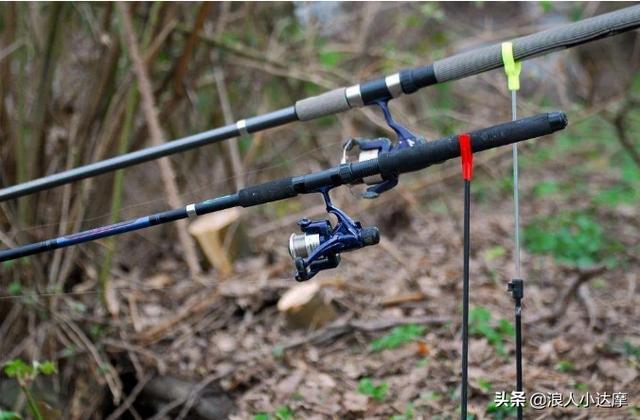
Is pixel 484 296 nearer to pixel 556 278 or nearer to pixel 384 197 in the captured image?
pixel 556 278

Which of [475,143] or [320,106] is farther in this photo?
[320,106]

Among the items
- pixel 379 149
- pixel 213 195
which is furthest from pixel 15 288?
pixel 379 149

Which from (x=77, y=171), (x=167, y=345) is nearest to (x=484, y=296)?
(x=167, y=345)

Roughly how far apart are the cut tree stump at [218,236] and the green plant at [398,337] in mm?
1538

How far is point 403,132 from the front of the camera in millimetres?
2527

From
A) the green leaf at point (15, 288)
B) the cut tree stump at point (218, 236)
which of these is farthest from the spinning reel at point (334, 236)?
the cut tree stump at point (218, 236)

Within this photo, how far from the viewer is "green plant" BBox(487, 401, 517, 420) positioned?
3352 mm

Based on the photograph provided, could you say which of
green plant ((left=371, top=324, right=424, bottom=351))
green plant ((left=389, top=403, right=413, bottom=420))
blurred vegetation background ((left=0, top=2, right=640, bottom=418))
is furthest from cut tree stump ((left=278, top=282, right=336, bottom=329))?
green plant ((left=389, top=403, right=413, bottom=420))

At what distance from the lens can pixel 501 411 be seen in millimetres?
3365

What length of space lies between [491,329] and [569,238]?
200 centimetres

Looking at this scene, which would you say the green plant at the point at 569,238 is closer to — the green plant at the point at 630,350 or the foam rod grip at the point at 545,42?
the green plant at the point at 630,350

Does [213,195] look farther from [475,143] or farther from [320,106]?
[475,143]

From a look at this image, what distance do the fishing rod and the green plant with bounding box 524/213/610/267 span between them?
3.39 m

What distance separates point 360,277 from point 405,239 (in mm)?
1152
